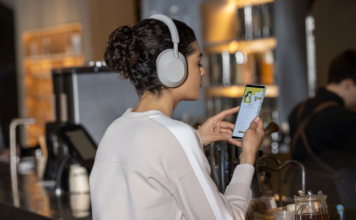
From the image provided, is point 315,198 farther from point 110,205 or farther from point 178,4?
point 178,4

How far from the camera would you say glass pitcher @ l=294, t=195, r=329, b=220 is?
0.99 meters

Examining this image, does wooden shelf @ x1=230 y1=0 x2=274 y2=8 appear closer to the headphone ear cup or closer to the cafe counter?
the cafe counter

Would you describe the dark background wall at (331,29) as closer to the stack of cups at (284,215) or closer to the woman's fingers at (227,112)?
the woman's fingers at (227,112)

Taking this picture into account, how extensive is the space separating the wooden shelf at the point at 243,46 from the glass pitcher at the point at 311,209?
110 inches

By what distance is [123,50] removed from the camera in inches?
40.3

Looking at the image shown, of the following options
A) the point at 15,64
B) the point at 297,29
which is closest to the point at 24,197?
the point at 297,29

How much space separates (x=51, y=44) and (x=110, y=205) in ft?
17.9

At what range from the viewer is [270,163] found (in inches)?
53.9

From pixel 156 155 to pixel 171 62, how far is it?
8.5 inches

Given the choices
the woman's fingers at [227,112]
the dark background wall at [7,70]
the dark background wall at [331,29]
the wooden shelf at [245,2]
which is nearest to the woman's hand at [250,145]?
the woman's fingers at [227,112]

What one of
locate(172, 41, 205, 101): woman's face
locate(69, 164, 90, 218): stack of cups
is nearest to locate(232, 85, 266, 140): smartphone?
locate(172, 41, 205, 101): woman's face

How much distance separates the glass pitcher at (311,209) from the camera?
988 millimetres

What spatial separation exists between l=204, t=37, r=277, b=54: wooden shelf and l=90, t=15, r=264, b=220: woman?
2.76 meters

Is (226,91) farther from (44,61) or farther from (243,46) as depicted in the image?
(44,61)
